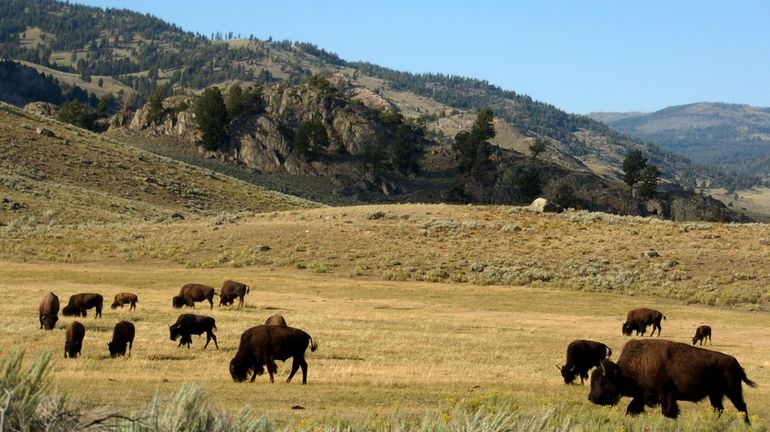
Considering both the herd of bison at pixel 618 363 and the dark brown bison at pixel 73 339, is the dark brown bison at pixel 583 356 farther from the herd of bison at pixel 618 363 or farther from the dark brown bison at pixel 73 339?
the dark brown bison at pixel 73 339

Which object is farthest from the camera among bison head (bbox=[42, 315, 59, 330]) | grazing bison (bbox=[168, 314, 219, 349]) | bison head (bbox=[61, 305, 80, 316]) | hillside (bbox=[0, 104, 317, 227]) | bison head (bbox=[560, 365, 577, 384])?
hillside (bbox=[0, 104, 317, 227])

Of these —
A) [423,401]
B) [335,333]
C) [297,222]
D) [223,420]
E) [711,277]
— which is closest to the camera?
[223,420]

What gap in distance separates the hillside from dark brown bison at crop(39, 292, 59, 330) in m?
43.9

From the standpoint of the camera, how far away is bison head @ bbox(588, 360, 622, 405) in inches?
576

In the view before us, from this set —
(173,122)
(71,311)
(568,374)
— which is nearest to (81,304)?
(71,311)

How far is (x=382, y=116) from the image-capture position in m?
157

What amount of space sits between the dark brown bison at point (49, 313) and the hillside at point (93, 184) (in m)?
43.9

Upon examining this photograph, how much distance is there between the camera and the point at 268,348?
17.7 meters

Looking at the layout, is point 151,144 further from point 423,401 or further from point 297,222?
point 423,401

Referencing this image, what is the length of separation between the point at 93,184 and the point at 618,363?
85599 millimetres

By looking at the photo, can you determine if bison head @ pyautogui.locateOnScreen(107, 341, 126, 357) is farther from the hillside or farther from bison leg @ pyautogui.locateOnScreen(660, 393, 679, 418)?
the hillside

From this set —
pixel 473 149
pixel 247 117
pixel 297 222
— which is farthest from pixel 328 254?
pixel 247 117

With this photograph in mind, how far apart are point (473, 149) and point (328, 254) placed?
8278 centimetres

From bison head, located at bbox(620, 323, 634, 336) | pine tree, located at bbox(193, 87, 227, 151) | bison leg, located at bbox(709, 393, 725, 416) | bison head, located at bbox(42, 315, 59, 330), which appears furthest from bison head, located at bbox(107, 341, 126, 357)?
pine tree, located at bbox(193, 87, 227, 151)
